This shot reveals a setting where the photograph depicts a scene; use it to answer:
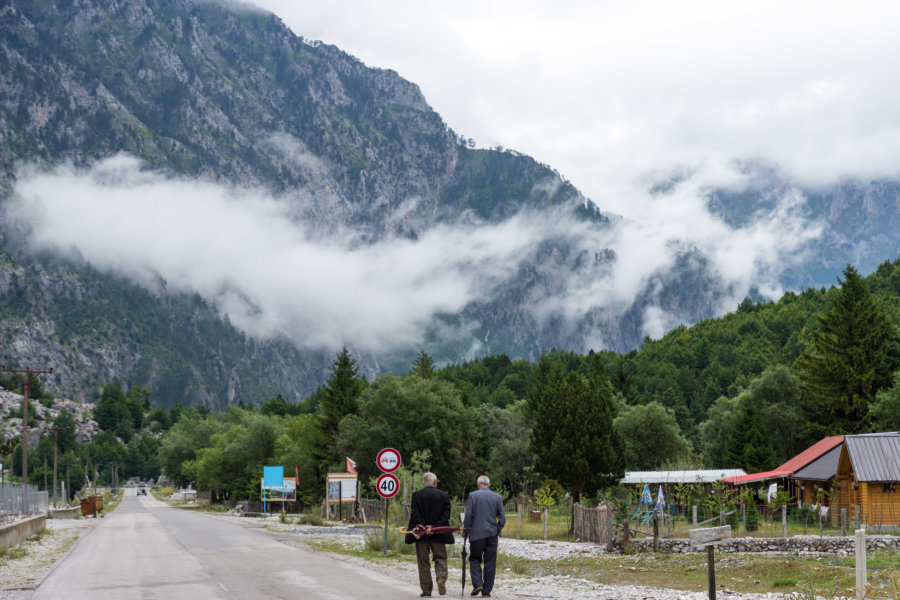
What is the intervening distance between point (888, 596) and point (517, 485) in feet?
222

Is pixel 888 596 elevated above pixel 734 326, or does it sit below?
below

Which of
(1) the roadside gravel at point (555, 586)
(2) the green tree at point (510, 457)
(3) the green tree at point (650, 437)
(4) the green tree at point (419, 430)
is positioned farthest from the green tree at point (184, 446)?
(1) the roadside gravel at point (555, 586)

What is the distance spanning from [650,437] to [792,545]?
55324 mm

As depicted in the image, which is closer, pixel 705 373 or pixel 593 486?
pixel 593 486

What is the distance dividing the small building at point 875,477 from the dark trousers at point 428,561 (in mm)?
27285

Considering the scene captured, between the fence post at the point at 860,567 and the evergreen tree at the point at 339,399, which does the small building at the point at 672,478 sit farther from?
the fence post at the point at 860,567

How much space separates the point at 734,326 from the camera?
146375 millimetres

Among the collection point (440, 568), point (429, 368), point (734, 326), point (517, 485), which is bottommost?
point (517, 485)

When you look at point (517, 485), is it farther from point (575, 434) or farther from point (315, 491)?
point (575, 434)

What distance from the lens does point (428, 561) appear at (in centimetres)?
1572

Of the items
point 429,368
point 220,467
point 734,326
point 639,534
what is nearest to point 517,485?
point 429,368

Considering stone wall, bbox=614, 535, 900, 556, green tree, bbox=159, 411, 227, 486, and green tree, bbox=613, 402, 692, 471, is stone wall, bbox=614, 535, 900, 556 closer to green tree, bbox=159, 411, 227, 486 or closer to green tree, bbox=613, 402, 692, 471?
green tree, bbox=613, 402, 692, 471

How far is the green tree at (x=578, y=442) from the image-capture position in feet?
129

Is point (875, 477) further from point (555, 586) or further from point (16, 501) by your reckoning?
point (16, 501)
